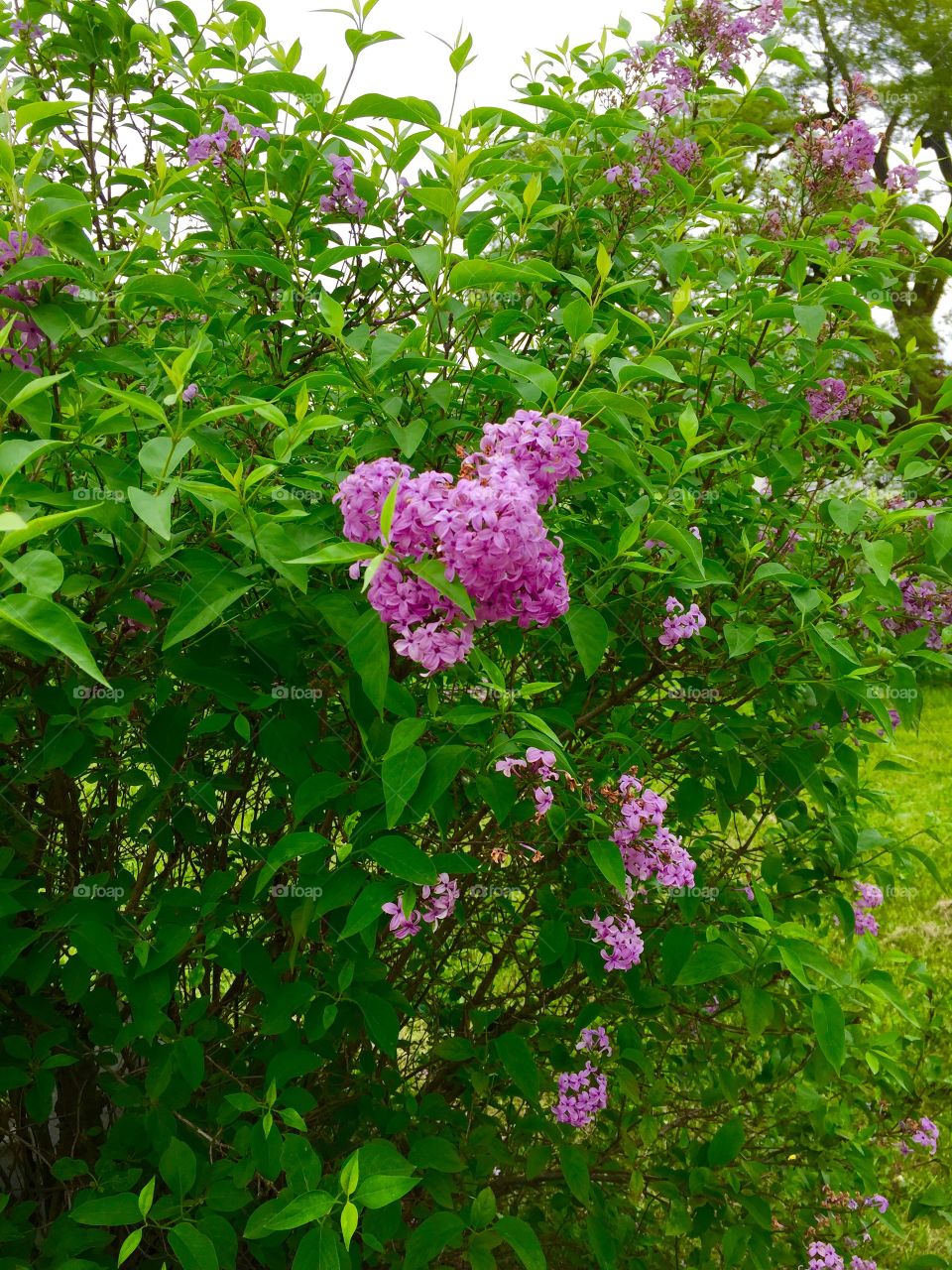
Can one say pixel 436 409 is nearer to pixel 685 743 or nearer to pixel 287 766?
pixel 287 766

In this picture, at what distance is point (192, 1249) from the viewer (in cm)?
169

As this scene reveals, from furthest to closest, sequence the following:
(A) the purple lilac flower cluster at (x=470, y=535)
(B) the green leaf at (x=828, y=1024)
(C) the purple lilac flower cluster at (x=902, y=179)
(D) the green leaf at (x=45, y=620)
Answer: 1. (C) the purple lilac flower cluster at (x=902, y=179)
2. (B) the green leaf at (x=828, y=1024)
3. (A) the purple lilac flower cluster at (x=470, y=535)
4. (D) the green leaf at (x=45, y=620)

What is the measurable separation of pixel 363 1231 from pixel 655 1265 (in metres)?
1.51

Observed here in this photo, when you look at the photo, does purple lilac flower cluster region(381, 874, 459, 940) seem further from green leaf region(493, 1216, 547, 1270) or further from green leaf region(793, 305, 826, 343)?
green leaf region(793, 305, 826, 343)

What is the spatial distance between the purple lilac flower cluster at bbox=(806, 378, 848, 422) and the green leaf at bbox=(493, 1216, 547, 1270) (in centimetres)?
185

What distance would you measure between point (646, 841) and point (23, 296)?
1.46 m

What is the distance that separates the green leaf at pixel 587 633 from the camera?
5.48 ft

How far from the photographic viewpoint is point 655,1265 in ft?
9.81

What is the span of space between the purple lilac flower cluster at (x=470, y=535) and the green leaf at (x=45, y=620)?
41 centimetres

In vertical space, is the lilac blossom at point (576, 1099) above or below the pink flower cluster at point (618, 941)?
below

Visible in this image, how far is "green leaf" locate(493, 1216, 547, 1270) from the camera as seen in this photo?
193cm

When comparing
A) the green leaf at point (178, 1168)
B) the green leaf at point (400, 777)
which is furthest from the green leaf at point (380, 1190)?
the green leaf at point (400, 777)

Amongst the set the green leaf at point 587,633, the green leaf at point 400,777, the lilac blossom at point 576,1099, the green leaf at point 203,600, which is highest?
the green leaf at point 203,600

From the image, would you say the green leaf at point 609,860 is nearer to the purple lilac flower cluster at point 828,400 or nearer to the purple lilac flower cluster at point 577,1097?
the purple lilac flower cluster at point 577,1097
